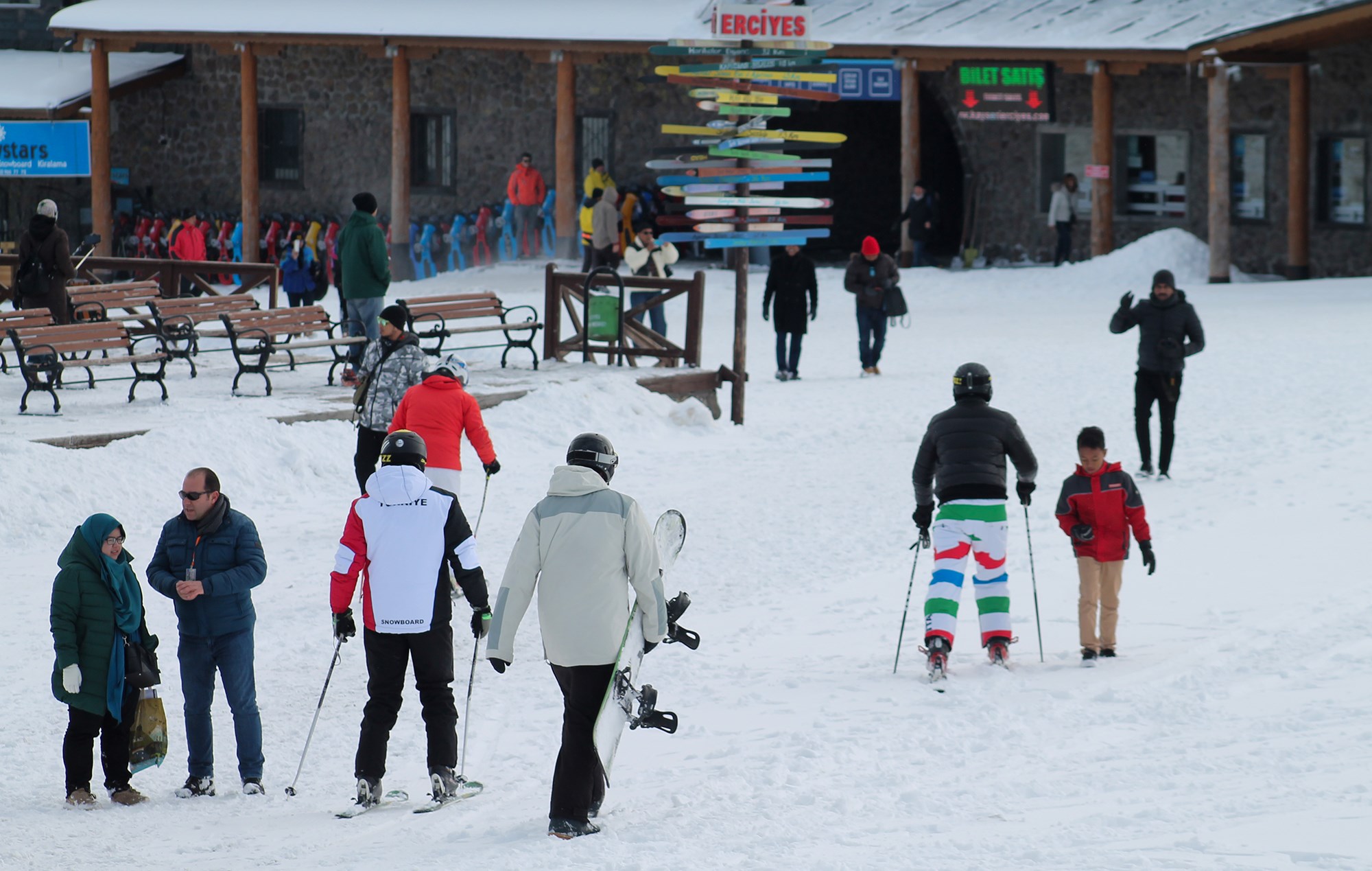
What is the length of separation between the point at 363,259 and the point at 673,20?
1190cm

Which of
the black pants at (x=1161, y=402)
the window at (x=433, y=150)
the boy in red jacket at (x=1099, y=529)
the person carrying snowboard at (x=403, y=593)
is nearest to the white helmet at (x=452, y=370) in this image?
the person carrying snowboard at (x=403, y=593)

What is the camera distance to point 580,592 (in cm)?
577

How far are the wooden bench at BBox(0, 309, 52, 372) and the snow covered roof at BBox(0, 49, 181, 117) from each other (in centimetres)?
1197

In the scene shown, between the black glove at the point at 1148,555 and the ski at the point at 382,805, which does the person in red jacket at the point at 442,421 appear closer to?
the ski at the point at 382,805

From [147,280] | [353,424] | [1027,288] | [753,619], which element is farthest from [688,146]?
[753,619]

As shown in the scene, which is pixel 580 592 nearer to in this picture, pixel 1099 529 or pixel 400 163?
pixel 1099 529

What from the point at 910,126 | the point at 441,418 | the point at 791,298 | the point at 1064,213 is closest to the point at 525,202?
the point at 910,126

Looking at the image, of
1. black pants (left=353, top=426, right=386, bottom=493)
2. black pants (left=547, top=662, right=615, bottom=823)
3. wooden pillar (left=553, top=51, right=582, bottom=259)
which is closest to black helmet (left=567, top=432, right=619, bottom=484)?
black pants (left=547, top=662, right=615, bottom=823)

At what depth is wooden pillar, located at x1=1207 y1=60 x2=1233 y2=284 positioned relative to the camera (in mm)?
22219

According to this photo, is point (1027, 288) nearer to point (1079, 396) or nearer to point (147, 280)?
point (1079, 396)

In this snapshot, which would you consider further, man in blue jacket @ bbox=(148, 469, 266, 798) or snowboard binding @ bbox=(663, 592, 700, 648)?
man in blue jacket @ bbox=(148, 469, 266, 798)

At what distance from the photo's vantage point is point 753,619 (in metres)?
8.92

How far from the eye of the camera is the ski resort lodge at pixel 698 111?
23281 millimetres

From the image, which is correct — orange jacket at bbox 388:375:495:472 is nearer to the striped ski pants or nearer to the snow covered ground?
the snow covered ground
